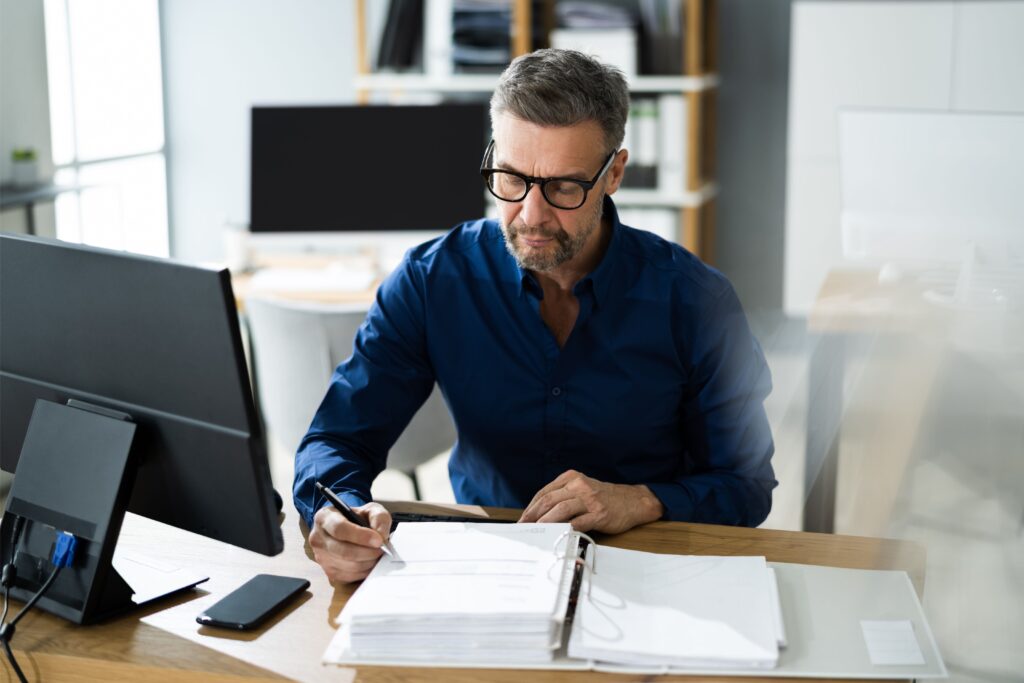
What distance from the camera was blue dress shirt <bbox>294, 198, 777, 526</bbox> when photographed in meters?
1.51

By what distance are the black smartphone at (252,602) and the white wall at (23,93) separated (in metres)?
2.19

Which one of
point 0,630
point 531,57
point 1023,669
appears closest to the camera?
point 0,630

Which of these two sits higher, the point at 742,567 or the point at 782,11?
the point at 782,11

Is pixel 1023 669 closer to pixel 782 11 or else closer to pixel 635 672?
pixel 635 672

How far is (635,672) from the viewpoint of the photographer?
39.0 inches

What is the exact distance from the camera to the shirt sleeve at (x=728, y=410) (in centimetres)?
146

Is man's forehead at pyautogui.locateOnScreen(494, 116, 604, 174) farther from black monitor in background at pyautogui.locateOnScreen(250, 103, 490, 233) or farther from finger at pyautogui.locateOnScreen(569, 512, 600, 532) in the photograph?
black monitor in background at pyautogui.locateOnScreen(250, 103, 490, 233)

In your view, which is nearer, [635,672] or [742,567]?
[635,672]

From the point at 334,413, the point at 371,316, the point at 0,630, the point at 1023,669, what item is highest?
the point at 371,316

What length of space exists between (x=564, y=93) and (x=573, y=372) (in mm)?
380

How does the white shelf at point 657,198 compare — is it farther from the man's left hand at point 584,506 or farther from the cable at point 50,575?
the cable at point 50,575

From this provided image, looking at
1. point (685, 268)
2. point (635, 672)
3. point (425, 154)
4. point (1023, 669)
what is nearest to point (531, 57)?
point (685, 268)

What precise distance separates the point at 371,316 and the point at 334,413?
0.17 metres

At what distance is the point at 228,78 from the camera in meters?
4.27
